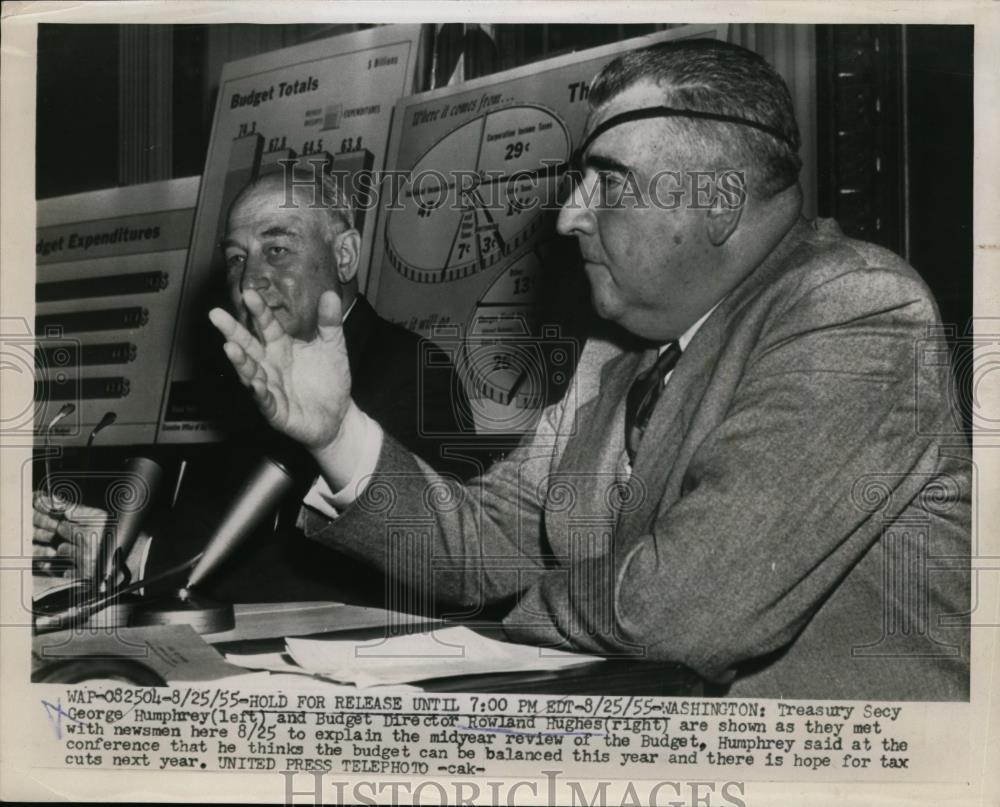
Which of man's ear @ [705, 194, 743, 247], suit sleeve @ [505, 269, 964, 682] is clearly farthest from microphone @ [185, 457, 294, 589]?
man's ear @ [705, 194, 743, 247]

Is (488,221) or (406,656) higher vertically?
(488,221)

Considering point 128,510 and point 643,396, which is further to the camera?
point 128,510

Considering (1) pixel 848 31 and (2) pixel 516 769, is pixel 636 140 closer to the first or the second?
(1) pixel 848 31

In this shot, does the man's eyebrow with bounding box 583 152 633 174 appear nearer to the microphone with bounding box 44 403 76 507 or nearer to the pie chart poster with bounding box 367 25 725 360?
the pie chart poster with bounding box 367 25 725 360

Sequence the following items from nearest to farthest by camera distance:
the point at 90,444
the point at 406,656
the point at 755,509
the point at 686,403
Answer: the point at 755,509
the point at 686,403
the point at 406,656
the point at 90,444

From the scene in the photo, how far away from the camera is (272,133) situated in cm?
291

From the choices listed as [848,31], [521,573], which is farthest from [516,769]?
[848,31]

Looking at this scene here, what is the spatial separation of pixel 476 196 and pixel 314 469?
75 centimetres

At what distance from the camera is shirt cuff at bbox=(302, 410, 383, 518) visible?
9.27ft

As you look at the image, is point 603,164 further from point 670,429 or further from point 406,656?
point 406,656

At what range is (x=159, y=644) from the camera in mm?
2861

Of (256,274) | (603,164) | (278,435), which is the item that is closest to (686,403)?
(603,164)

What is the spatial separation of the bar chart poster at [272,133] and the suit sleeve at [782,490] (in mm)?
1034

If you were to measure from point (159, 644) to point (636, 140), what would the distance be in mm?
1622
